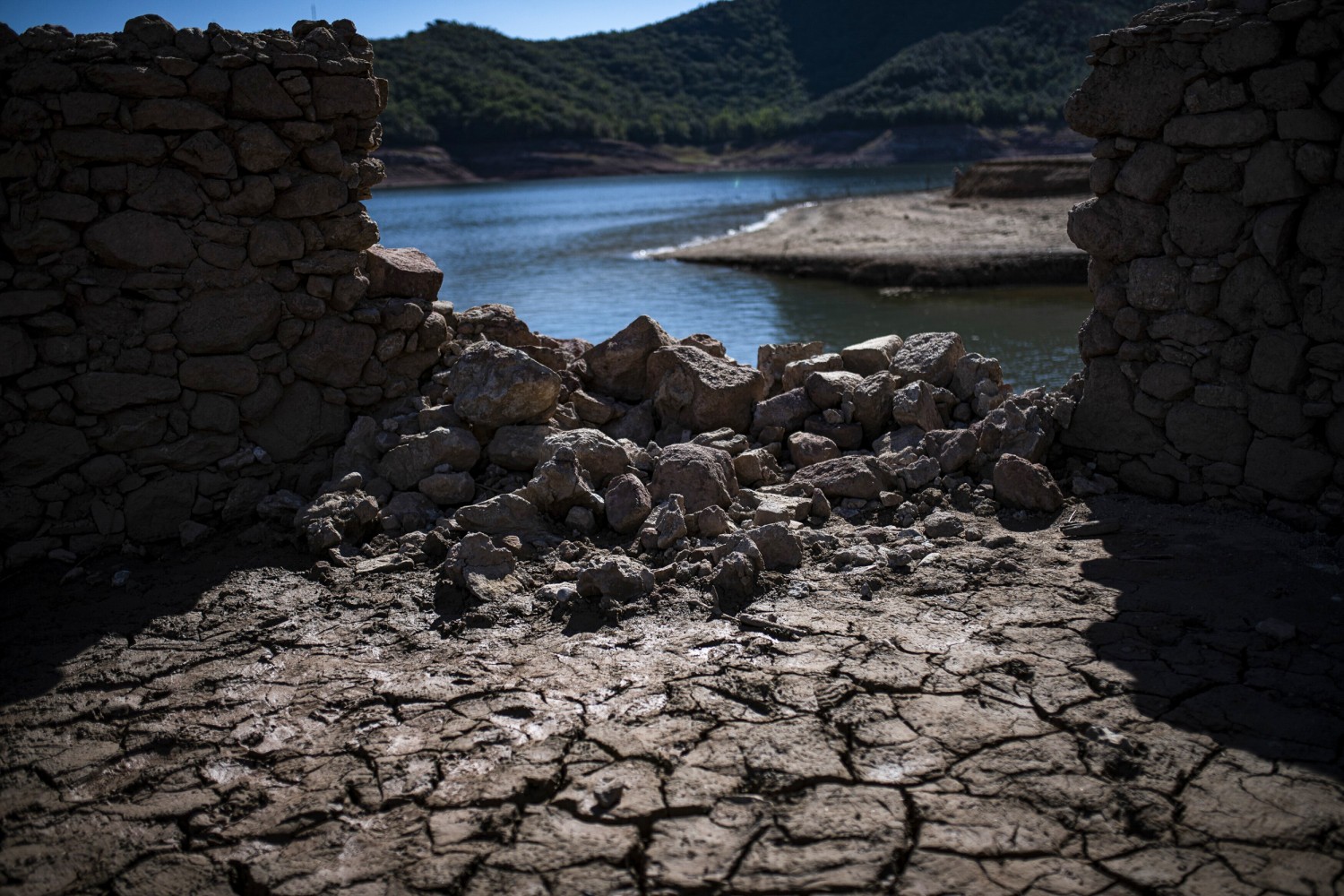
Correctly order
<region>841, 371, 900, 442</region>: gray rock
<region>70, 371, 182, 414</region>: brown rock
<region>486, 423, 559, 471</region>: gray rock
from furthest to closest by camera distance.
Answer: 1. <region>841, 371, 900, 442</region>: gray rock
2. <region>486, 423, 559, 471</region>: gray rock
3. <region>70, 371, 182, 414</region>: brown rock

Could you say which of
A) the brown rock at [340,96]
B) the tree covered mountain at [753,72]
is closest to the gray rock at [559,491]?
the brown rock at [340,96]

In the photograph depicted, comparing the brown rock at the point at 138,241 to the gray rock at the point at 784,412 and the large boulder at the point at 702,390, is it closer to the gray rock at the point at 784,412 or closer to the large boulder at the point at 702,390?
the large boulder at the point at 702,390

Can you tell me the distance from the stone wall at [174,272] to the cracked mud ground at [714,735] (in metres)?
0.74

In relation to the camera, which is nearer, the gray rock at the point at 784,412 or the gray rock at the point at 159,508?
the gray rock at the point at 159,508

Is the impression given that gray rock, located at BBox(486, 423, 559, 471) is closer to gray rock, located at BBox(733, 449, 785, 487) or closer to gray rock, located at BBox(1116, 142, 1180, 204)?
gray rock, located at BBox(733, 449, 785, 487)

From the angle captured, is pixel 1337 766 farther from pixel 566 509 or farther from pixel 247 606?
pixel 247 606

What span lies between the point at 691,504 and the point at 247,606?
2.14m

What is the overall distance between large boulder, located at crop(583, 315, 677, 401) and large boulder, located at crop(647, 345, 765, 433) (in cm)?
15

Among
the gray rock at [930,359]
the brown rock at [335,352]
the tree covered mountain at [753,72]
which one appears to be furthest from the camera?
the tree covered mountain at [753,72]

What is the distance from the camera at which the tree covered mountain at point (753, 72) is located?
85250 mm

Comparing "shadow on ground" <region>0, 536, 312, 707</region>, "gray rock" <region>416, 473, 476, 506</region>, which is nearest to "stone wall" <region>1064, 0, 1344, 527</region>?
"gray rock" <region>416, 473, 476, 506</region>

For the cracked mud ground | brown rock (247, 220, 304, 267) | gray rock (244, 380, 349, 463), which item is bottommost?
the cracked mud ground


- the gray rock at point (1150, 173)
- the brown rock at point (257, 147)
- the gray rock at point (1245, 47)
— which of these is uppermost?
the gray rock at point (1245, 47)

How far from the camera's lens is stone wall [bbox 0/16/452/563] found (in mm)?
4848
